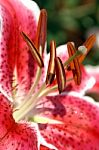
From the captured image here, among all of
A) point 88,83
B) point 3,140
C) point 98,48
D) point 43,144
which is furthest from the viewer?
point 98,48

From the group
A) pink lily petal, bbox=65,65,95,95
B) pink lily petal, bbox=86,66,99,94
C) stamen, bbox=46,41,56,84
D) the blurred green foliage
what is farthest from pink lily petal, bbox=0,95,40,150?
the blurred green foliage

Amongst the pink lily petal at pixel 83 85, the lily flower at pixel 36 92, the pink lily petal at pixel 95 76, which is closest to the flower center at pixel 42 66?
the lily flower at pixel 36 92

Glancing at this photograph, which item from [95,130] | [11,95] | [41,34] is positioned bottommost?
[95,130]

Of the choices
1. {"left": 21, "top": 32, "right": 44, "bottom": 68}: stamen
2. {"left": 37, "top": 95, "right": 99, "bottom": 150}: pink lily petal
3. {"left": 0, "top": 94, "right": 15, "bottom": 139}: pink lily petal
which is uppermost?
{"left": 21, "top": 32, "right": 44, "bottom": 68}: stamen

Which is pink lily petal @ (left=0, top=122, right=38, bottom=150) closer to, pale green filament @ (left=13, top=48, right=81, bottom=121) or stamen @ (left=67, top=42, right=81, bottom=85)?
pale green filament @ (left=13, top=48, right=81, bottom=121)

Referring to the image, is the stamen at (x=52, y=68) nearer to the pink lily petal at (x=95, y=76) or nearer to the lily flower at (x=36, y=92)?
the lily flower at (x=36, y=92)

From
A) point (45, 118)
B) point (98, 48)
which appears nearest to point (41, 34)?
point (45, 118)

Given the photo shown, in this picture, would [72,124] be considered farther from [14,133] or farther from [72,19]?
[72,19]

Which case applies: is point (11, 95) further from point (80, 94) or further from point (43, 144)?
point (80, 94)
